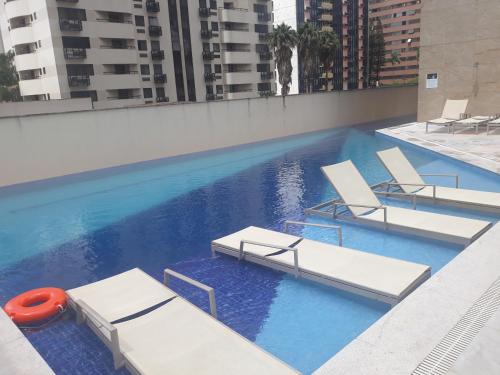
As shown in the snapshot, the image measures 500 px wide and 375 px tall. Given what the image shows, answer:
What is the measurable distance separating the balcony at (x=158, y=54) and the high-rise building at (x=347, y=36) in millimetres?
56911

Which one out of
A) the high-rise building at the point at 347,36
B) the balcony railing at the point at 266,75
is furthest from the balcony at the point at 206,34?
the high-rise building at the point at 347,36

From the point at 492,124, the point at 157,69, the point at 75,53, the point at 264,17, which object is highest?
the point at 264,17

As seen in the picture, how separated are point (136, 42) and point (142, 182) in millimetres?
31522

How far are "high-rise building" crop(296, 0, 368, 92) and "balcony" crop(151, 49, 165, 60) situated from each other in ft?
187

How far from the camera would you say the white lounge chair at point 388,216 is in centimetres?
691

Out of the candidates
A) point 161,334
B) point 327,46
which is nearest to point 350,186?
point 161,334

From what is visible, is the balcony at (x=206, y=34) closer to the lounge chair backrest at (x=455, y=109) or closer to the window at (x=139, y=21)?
the window at (x=139, y=21)

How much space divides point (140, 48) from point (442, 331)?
143 ft

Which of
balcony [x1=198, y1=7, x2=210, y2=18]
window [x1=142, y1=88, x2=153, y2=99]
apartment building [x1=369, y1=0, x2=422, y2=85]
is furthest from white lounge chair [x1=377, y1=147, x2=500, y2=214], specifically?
apartment building [x1=369, y1=0, x2=422, y2=85]

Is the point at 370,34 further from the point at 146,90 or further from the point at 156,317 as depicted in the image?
the point at 156,317

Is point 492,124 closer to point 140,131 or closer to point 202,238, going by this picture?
point 202,238

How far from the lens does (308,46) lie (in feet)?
132

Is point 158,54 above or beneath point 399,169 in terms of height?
above

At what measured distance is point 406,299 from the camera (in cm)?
466
